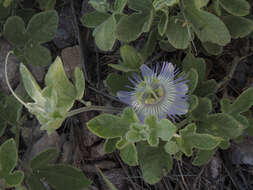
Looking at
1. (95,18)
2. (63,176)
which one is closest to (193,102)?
(95,18)

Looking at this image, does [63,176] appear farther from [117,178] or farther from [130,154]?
[130,154]

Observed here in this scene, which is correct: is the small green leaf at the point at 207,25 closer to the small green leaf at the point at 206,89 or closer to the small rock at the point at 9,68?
the small green leaf at the point at 206,89

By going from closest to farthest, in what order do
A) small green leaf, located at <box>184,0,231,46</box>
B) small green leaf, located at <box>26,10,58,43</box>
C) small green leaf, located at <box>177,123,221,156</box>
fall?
small green leaf, located at <box>177,123,221,156</box>
small green leaf, located at <box>184,0,231,46</box>
small green leaf, located at <box>26,10,58,43</box>

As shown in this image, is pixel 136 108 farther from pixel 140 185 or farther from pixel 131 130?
pixel 140 185

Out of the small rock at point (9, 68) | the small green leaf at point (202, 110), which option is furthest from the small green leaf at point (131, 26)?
the small rock at point (9, 68)

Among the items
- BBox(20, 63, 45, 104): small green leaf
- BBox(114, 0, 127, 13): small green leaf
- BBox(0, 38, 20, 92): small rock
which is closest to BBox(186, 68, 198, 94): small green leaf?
BBox(114, 0, 127, 13): small green leaf

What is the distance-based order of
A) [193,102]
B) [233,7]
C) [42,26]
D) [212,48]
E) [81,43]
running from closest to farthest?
[193,102] → [233,7] → [212,48] → [42,26] → [81,43]

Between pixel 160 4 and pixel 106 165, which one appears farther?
pixel 106 165

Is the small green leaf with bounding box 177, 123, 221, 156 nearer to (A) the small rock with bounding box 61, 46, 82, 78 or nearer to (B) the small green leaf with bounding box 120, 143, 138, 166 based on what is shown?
(B) the small green leaf with bounding box 120, 143, 138, 166
